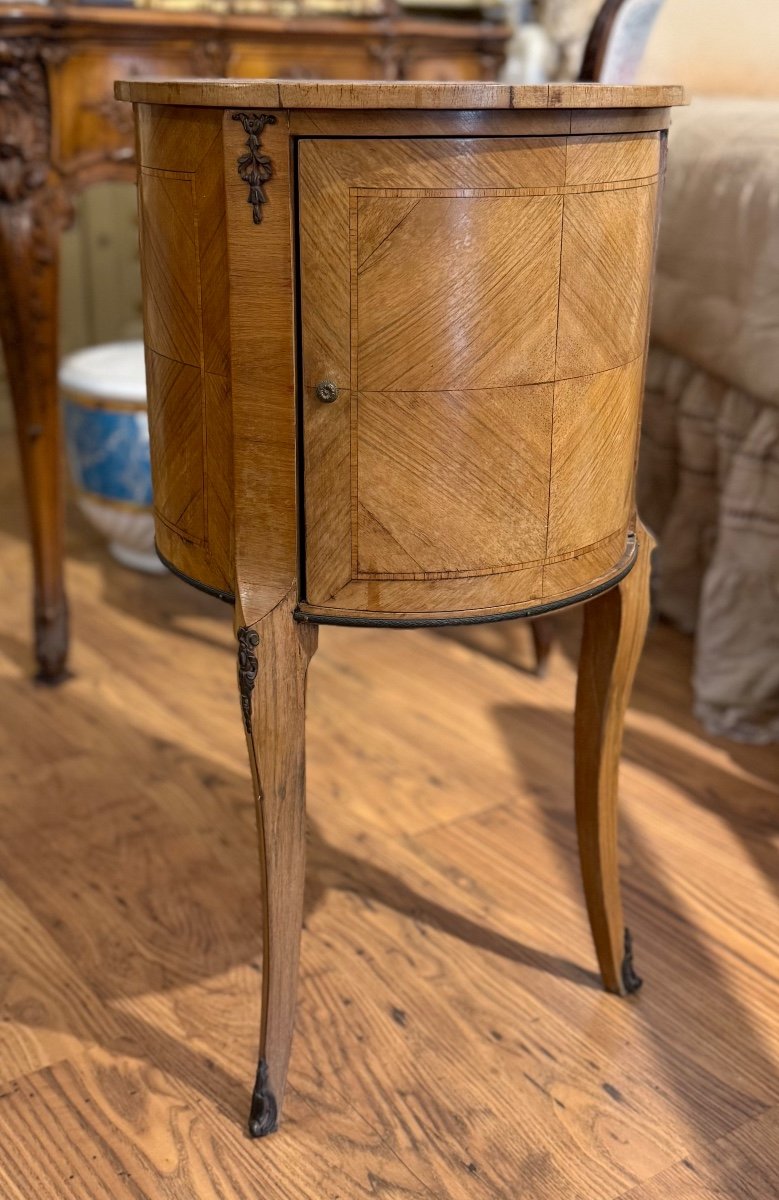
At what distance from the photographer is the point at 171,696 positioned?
190 centimetres

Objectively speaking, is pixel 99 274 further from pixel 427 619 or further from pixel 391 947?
pixel 427 619

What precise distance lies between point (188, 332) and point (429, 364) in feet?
0.63

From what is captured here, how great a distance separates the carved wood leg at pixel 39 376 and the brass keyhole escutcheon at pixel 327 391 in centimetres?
94

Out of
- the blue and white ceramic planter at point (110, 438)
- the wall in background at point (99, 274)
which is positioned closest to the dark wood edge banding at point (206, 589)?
the blue and white ceramic planter at point (110, 438)

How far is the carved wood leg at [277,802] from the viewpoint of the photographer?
1.00m

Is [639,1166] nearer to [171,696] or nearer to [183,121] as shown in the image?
[183,121]

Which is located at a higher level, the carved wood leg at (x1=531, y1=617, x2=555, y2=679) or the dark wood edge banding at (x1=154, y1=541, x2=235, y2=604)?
the dark wood edge banding at (x1=154, y1=541, x2=235, y2=604)

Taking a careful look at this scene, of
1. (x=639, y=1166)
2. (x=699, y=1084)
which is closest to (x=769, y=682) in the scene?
(x=699, y=1084)

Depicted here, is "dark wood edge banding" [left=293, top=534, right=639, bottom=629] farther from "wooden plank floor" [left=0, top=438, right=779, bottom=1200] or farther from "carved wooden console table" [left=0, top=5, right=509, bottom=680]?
"carved wooden console table" [left=0, top=5, right=509, bottom=680]

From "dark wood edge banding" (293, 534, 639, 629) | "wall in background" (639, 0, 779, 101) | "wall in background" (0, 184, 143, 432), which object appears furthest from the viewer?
"wall in background" (0, 184, 143, 432)

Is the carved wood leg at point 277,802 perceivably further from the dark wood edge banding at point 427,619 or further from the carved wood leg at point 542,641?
the carved wood leg at point 542,641

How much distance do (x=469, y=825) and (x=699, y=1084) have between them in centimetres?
47

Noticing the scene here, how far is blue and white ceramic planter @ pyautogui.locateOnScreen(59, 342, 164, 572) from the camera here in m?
2.11

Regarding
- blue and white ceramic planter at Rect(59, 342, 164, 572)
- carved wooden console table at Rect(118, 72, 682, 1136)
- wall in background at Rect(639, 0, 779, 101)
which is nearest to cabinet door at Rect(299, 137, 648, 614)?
carved wooden console table at Rect(118, 72, 682, 1136)
